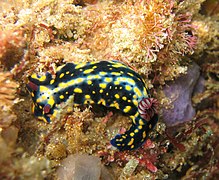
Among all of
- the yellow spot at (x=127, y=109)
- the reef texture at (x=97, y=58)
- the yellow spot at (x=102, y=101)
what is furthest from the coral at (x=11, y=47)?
the yellow spot at (x=127, y=109)

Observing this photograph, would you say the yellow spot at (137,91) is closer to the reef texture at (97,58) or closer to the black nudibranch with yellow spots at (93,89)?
the black nudibranch with yellow spots at (93,89)

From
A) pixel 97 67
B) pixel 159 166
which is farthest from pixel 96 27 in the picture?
pixel 159 166

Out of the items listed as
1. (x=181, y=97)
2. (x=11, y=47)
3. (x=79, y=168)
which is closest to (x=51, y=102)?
(x=11, y=47)

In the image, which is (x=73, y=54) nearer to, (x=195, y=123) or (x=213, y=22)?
(x=195, y=123)

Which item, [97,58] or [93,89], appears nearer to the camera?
[93,89]

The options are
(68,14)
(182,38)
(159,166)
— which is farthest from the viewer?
(159,166)

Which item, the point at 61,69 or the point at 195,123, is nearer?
the point at 61,69

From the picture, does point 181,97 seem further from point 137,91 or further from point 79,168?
point 79,168
